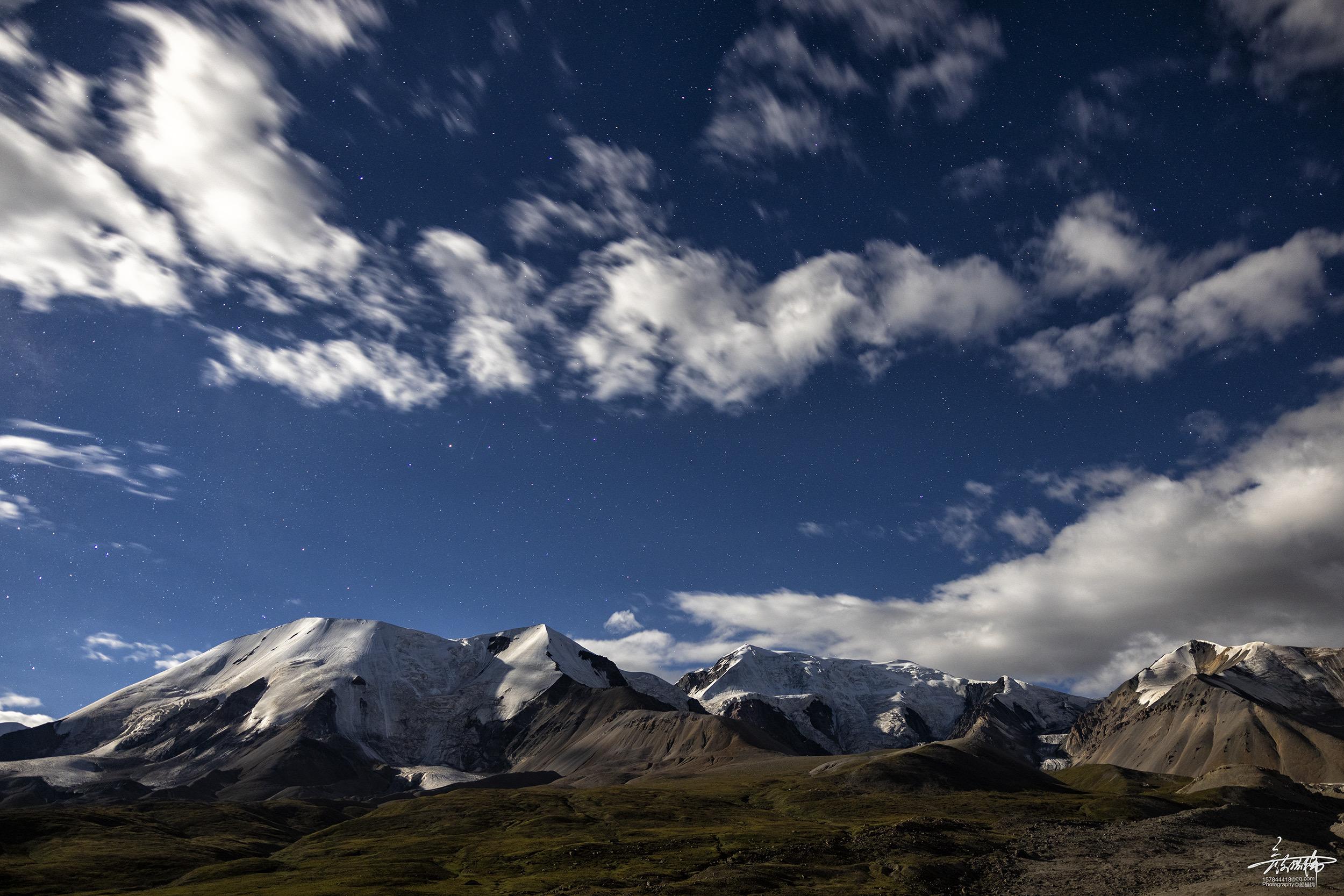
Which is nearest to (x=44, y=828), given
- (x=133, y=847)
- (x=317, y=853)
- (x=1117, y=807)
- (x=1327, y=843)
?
(x=133, y=847)

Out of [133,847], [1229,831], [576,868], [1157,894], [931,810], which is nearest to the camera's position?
[1157,894]

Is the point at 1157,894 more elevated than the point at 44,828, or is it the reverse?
the point at 44,828

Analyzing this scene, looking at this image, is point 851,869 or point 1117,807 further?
point 1117,807

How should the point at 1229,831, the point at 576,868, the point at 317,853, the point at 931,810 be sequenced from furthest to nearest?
the point at 931,810, the point at 317,853, the point at 1229,831, the point at 576,868

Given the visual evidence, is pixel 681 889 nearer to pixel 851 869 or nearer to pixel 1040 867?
pixel 851 869

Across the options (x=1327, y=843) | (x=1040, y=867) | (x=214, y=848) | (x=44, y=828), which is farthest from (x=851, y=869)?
(x=44, y=828)

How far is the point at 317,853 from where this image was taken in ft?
532

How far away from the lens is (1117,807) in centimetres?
19000

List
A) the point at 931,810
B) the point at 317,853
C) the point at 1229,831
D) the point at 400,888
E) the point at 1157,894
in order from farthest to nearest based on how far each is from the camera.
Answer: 1. the point at 931,810
2. the point at 317,853
3. the point at 1229,831
4. the point at 400,888
5. the point at 1157,894

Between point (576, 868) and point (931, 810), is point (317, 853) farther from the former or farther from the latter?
point (931, 810)

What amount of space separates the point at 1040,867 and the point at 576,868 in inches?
2543

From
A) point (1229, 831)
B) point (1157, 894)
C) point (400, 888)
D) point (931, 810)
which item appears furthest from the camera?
point (931, 810)

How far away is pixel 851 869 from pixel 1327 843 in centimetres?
10661

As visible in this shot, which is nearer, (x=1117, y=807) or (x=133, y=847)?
(x=133, y=847)
